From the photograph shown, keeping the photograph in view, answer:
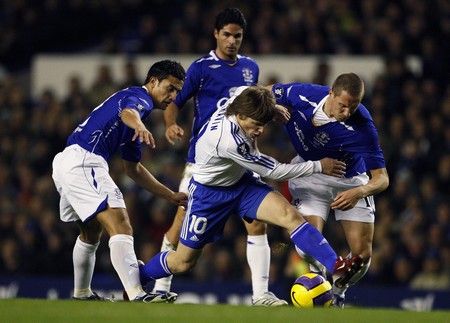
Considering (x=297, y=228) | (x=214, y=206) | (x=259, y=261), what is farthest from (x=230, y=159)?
(x=259, y=261)

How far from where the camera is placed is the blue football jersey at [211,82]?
10641mm

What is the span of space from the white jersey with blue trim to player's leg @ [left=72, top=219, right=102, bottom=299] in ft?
3.80

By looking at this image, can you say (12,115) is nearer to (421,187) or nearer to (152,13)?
(152,13)

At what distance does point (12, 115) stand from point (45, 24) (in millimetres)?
3191

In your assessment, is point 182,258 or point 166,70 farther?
point 166,70

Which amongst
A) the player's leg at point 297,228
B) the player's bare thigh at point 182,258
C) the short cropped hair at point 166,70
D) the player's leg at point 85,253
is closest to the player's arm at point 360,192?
the player's leg at point 297,228

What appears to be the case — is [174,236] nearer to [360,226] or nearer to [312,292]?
[360,226]

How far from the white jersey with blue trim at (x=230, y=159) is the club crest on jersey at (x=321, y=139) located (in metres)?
0.84

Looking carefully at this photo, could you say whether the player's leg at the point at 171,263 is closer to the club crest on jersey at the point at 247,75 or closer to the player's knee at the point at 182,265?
the player's knee at the point at 182,265

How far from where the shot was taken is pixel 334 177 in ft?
34.2

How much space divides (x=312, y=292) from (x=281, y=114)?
146 cm

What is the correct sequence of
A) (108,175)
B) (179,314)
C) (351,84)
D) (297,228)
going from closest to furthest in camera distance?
(179,314), (297,228), (351,84), (108,175)

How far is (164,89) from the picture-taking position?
32.8 feet

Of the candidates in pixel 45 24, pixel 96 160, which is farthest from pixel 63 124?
pixel 96 160
